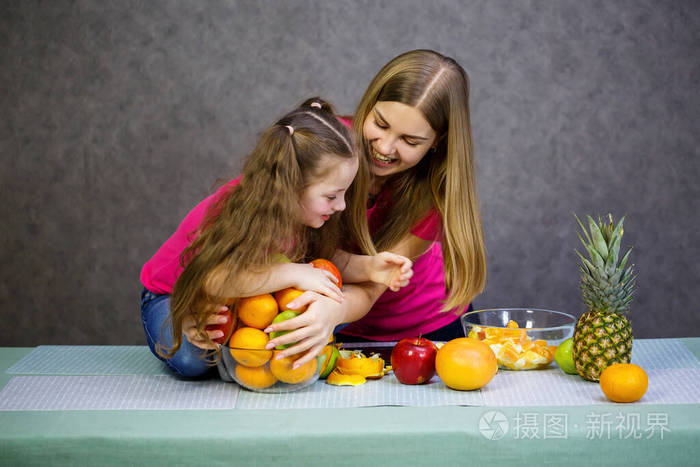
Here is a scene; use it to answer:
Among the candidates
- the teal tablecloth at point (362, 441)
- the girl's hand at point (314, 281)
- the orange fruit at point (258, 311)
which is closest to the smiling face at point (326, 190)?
the girl's hand at point (314, 281)

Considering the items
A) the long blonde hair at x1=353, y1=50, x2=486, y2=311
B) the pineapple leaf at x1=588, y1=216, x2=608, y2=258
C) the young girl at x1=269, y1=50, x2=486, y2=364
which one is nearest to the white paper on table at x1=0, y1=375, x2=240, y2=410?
the young girl at x1=269, y1=50, x2=486, y2=364

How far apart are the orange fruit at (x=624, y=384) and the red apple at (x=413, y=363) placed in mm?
333

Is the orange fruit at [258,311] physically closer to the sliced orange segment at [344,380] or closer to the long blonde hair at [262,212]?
the long blonde hair at [262,212]

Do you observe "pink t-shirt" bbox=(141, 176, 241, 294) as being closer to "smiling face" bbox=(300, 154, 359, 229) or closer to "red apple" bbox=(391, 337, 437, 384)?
"smiling face" bbox=(300, 154, 359, 229)

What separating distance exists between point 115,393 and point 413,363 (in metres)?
0.59

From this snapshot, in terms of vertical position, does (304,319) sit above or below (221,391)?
above

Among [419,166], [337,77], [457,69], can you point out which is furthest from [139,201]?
[457,69]

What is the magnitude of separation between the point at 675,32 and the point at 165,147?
7.67 ft

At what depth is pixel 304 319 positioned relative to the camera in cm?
138

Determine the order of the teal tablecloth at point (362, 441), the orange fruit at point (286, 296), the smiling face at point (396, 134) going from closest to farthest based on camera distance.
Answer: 1. the teal tablecloth at point (362, 441)
2. the orange fruit at point (286, 296)
3. the smiling face at point (396, 134)

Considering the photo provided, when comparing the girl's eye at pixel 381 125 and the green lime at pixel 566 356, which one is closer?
the green lime at pixel 566 356

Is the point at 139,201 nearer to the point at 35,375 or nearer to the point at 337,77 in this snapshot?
the point at 337,77

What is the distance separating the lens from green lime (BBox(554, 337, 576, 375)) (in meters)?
1.51

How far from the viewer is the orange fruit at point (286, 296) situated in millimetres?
1429
